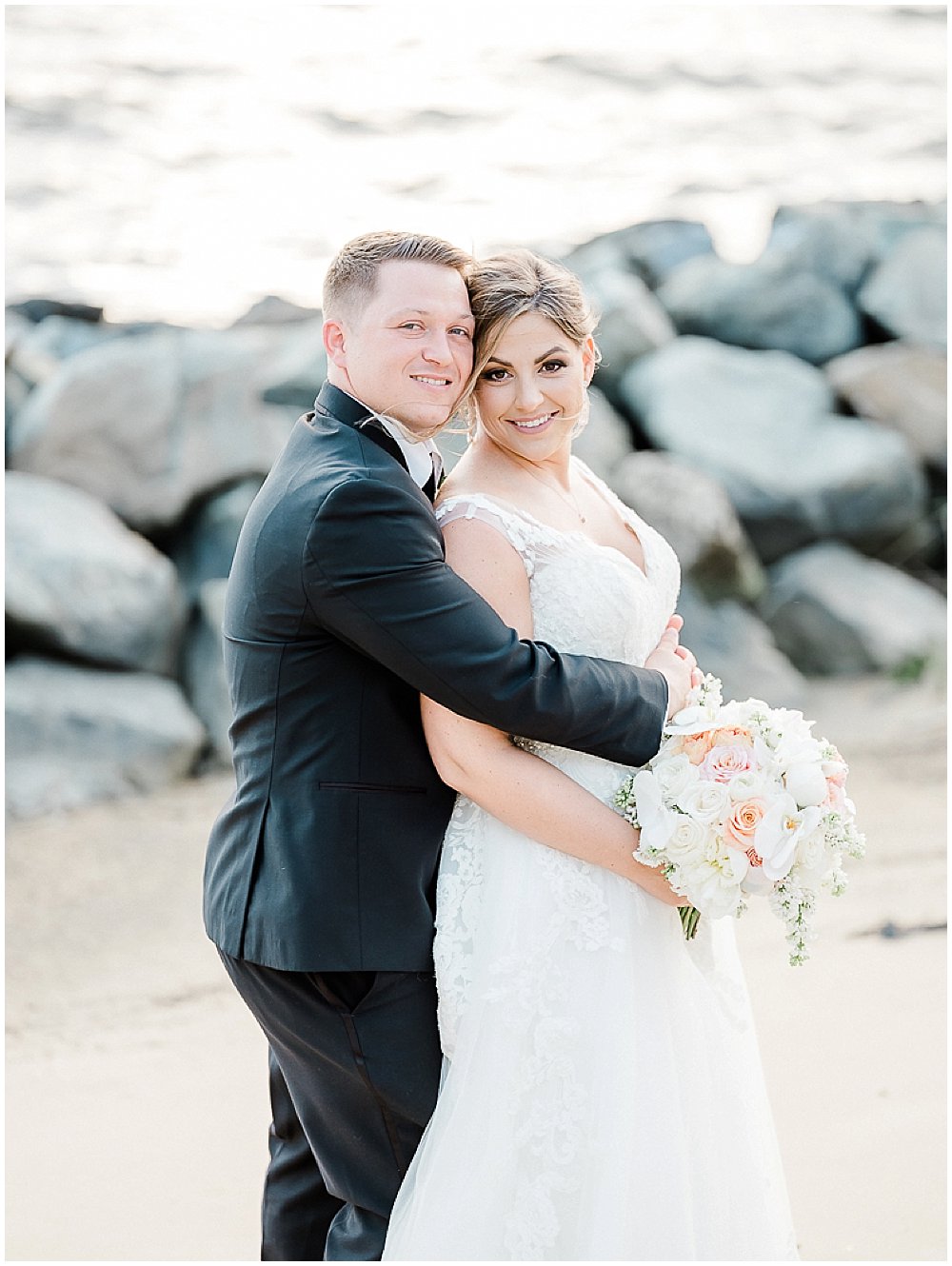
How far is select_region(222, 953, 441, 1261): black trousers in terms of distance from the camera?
2.54m

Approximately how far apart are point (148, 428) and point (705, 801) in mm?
7216

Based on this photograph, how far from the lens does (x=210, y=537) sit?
9.09 meters

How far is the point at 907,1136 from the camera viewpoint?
4297 mm

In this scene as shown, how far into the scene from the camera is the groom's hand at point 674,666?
2734 mm

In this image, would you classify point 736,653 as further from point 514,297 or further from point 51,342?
point 514,297

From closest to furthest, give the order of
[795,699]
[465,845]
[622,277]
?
[465,845]
[795,699]
[622,277]

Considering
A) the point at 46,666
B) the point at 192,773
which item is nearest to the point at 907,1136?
the point at 192,773

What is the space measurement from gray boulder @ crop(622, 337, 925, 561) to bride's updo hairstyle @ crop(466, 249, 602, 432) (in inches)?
296

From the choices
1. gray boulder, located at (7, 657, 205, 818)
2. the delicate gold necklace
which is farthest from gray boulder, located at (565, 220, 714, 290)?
the delicate gold necklace

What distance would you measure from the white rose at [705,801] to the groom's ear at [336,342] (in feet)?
3.60

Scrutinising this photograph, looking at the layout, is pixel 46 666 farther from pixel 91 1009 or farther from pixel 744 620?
pixel 744 620

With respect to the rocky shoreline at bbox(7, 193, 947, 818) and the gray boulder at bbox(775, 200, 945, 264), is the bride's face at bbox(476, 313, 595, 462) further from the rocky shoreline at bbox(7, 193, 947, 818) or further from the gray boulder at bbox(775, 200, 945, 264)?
the gray boulder at bbox(775, 200, 945, 264)

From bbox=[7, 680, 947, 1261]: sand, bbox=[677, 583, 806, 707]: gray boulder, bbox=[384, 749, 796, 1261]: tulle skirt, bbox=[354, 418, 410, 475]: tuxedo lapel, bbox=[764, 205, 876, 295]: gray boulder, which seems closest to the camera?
bbox=[384, 749, 796, 1261]: tulle skirt

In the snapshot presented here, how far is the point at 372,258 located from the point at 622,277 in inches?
361
